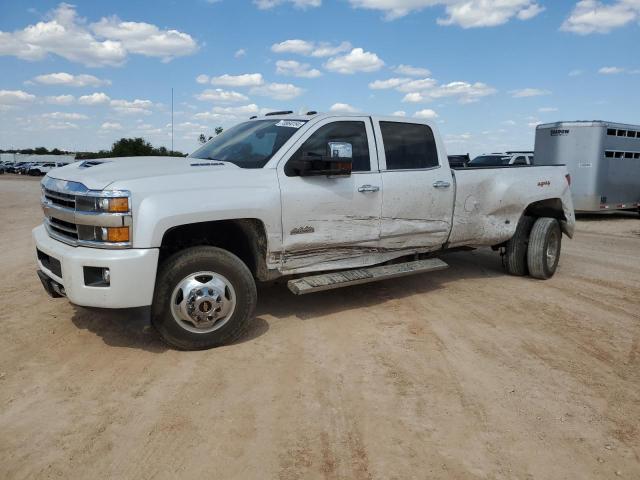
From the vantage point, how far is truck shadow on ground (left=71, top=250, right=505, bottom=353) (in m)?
4.61

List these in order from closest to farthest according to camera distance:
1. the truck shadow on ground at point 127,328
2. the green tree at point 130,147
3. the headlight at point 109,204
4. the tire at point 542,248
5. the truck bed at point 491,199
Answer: the headlight at point 109,204
the truck shadow on ground at point 127,328
the truck bed at point 491,199
the tire at point 542,248
the green tree at point 130,147

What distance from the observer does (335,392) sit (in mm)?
3643

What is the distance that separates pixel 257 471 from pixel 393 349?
76.5 inches

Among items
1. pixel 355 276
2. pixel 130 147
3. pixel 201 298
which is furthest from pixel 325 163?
pixel 130 147

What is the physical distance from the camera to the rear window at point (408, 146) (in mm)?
5473

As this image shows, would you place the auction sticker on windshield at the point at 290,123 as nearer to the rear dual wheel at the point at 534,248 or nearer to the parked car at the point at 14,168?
the rear dual wheel at the point at 534,248

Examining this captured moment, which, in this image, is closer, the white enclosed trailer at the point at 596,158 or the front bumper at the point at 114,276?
the front bumper at the point at 114,276

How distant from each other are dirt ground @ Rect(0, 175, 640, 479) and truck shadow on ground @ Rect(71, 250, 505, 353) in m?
0.03

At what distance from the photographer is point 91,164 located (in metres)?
4.61

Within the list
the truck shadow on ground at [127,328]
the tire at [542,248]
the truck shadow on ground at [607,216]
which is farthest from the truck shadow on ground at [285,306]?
the truck shadow on ground at [607,216]

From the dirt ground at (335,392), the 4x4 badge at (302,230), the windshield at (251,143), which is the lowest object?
A: the dirt ground at (335,392)

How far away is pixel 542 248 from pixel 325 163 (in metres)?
3.71

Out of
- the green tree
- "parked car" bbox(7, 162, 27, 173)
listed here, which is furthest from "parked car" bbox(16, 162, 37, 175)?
the green tree

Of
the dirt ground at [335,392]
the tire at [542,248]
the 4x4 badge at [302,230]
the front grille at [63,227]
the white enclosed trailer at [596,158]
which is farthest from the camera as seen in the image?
the white enclosed trailer at [596,158]
